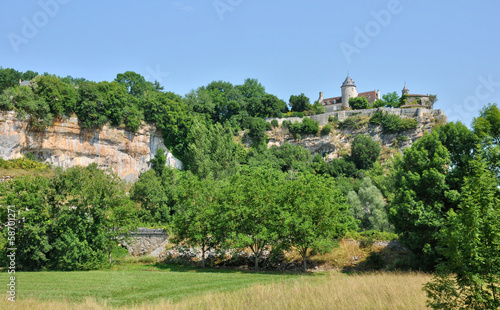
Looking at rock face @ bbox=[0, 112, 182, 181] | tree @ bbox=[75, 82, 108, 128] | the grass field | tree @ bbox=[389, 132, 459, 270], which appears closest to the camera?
the grass field

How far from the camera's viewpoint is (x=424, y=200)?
76.9 ft

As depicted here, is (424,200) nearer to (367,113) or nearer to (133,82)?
(367,113)

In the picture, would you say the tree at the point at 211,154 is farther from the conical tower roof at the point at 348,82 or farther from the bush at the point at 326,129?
the conical tower roof at the point at 348,82

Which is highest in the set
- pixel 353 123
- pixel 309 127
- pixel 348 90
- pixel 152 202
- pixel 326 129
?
pixel 348 90

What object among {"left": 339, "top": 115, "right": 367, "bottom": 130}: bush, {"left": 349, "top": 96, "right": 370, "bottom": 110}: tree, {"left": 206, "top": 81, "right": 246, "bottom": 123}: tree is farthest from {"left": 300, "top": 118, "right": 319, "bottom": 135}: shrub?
{"left": 349, "top": 96, "right": 370, "bottom": 110}: tree

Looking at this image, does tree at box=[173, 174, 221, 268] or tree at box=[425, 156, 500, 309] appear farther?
tree at box=[173, 174, 221, 268]

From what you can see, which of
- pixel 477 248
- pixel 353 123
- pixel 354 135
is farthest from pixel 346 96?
pixel 477 248

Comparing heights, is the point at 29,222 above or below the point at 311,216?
above

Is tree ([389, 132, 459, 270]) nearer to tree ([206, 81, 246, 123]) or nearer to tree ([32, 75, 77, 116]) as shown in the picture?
tree ([32, 75, 77, 116])

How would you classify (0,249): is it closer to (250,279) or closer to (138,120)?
(250,279)

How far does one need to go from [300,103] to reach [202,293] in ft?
230

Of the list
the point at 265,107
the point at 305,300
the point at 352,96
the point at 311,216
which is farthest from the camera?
the point at 352,96

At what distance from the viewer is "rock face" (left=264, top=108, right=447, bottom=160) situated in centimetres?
6988

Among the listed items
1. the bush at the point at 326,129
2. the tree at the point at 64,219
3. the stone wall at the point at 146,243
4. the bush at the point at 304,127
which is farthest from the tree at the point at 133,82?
the tree at the point at 64,219
